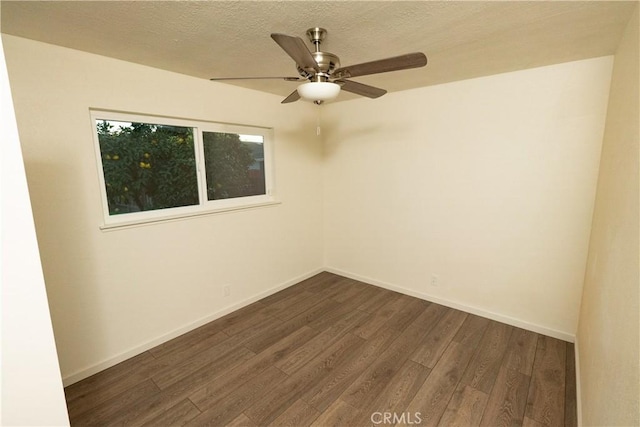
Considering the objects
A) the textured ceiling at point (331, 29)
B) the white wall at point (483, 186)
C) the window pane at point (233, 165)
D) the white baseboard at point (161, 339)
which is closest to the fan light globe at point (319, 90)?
the textured ceiling at point (331, 29)

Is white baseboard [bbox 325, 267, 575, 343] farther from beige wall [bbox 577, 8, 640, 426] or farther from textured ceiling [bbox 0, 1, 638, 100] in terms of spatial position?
textured ceiling [bbox 0, 1, 638, 100]

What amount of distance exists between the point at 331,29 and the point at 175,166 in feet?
5.68

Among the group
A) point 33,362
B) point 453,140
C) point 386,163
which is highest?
point 453,140

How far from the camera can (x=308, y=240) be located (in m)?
3.79

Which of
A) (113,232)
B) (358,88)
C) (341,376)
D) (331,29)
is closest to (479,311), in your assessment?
(341,376)

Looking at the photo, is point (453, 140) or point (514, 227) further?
point (453, 140)

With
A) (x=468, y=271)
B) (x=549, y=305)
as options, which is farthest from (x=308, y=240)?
(x=549, y=305)

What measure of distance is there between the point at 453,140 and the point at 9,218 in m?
3.00

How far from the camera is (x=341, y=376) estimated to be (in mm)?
2068

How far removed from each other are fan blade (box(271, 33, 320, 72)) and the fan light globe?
3.8 inches

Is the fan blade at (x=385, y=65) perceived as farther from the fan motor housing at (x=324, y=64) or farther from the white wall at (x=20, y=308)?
the white wall at (x=20, y=308)

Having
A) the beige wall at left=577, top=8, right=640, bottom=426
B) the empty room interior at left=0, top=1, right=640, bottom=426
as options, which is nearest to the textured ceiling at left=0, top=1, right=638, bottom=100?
the empty room interior at left=0, top=1, right=640, bottom=426

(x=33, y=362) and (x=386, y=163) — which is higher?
(x=386, y=163)

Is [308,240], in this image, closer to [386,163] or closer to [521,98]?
[386,163]
